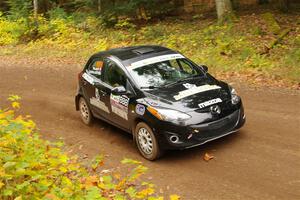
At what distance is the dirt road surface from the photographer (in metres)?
6.55

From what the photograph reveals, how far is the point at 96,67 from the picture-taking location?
9.70 meters

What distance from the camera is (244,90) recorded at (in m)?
11.6

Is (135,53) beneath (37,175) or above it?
above

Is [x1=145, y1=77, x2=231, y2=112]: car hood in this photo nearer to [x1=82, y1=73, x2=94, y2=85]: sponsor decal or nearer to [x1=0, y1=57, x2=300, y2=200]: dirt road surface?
[x1=0, y1=57, x2=300, y2=200]: dirt road surface

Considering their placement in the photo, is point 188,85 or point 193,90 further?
point 188,85

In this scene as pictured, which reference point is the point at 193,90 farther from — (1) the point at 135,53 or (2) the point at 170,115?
(1) the point at 135,53

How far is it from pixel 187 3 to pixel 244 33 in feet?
19.7

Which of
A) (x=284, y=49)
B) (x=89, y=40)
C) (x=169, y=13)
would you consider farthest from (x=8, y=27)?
(x=284, y=49)

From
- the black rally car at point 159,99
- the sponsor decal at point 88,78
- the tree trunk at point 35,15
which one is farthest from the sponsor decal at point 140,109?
the tree trunk at point 35,15

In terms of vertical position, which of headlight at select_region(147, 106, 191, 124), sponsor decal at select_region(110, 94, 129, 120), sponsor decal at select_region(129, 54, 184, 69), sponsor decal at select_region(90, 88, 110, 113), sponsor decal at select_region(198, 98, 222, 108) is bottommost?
sponsor decal at select_region(90, 88, 110, 113)

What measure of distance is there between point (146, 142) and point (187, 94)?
3.97 feet

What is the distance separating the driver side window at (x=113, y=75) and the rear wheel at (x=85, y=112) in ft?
4.25

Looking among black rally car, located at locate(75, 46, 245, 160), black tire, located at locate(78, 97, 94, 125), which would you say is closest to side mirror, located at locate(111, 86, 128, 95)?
black rally car, located at locate(75, 46, 245, 160)

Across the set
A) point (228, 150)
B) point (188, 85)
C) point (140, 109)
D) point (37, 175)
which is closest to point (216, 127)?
point (228, 150)
